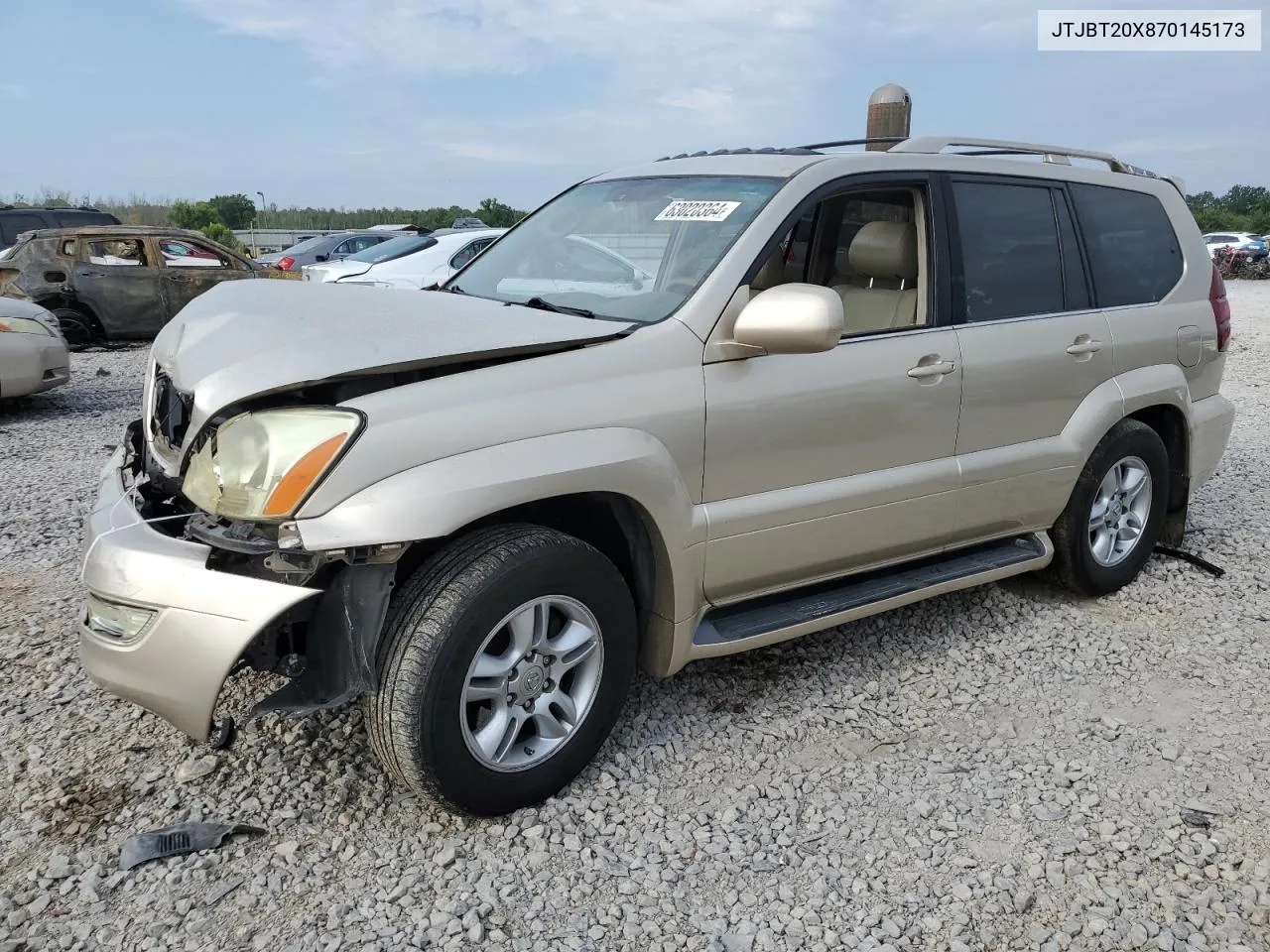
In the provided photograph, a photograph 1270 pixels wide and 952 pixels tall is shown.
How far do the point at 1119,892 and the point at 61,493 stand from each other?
557cm

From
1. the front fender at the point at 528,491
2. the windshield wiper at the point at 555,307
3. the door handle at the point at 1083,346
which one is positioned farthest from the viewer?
the door handle at the point at 1083,346

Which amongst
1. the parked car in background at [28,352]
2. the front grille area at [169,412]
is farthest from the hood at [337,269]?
the front grille area at [169,412]

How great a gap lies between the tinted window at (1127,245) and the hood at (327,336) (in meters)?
2.39

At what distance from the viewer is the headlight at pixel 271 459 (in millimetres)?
2291

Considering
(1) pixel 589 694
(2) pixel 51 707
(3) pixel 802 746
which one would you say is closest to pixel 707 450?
(1) pixel 589 694

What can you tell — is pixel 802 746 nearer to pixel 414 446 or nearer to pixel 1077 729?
pixel 1077 729

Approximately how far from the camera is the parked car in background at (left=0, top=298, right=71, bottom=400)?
7680 mm

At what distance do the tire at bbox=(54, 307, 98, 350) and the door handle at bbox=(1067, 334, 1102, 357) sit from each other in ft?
38.2

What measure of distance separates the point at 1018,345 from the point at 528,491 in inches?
84.5

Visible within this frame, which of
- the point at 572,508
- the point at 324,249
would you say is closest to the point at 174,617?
the point at 572,508

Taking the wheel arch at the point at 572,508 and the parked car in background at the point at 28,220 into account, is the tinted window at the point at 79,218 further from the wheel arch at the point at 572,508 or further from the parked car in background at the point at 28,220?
the wheel arch at the point at 572,508

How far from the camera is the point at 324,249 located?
16.5 metres

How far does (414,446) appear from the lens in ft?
7.75

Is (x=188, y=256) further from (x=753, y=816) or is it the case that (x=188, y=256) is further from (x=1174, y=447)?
(x=753, y=816)
